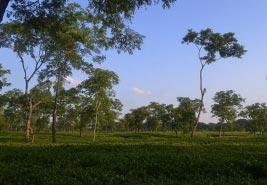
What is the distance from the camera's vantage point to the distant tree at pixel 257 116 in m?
86.9

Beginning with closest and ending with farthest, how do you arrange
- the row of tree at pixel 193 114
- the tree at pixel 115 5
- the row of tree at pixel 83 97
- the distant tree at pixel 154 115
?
the tree at pixel 115 5
the row of tree at pixel 83 97
the row of tree at pixel 193 114
the distant tree at pixel 154 115

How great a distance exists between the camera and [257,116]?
88.8 metres

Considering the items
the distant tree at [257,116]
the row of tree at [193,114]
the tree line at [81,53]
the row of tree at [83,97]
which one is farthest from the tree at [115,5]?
the distant tree at [257,116]

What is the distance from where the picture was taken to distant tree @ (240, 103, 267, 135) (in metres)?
86.9

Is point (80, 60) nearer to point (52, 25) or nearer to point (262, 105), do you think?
point (52, 25)

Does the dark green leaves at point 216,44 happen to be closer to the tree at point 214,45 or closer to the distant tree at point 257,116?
the tree at point 214,45

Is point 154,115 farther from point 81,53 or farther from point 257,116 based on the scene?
point 81,53

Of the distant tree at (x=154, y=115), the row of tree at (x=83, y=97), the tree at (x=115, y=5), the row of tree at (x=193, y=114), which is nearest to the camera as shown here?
the tree at (x=115, y=5)

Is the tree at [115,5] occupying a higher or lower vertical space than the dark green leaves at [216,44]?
lower

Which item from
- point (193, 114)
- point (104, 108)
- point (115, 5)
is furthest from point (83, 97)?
point (115, 5)

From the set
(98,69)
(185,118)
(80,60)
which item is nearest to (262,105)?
(185,118)

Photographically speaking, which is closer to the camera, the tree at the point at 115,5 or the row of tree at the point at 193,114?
the tree at the point at 115,5

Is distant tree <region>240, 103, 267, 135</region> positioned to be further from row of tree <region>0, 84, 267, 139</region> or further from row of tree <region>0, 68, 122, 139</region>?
row of tree <region>0, 68, 122, 139</region>

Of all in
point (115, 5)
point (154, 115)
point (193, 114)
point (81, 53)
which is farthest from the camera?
point (154, 115)
